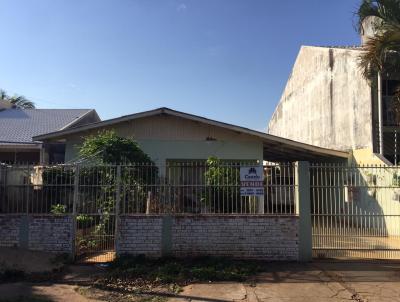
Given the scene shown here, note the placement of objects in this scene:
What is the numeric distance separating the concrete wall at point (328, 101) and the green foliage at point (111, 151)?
863 cm

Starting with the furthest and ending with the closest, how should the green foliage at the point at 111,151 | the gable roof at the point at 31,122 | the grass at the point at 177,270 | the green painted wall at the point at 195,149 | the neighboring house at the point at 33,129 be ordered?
the gable roof at the point at 31,122, the neighboring house at the point at 33,129, the green painted wall at the point at 195,149, the green foliage at the point at 111,151, the grass at the point at 177,270

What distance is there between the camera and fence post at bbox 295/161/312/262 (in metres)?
10.3

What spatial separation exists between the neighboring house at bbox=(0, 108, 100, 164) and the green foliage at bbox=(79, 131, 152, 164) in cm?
473

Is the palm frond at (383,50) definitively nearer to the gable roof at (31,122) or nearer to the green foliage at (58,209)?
the green foliage at (58,209)

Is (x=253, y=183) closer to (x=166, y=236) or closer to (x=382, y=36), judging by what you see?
(x=166, y=236)

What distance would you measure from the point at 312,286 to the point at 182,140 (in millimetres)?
9473

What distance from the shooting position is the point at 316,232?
35.0ft

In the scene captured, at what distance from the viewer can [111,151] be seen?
1366cm

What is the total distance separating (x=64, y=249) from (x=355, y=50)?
13.6 meters

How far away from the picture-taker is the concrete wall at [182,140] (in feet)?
55.1

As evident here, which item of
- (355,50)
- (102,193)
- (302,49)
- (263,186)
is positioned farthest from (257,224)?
(302,49)

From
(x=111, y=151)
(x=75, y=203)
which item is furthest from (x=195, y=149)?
(x=75, y=203)

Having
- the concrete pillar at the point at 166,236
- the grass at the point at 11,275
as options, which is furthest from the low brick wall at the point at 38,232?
the concrete pillar at the point at 166,236

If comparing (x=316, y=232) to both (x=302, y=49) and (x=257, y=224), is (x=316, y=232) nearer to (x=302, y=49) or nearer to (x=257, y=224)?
(x=257, y=224)
